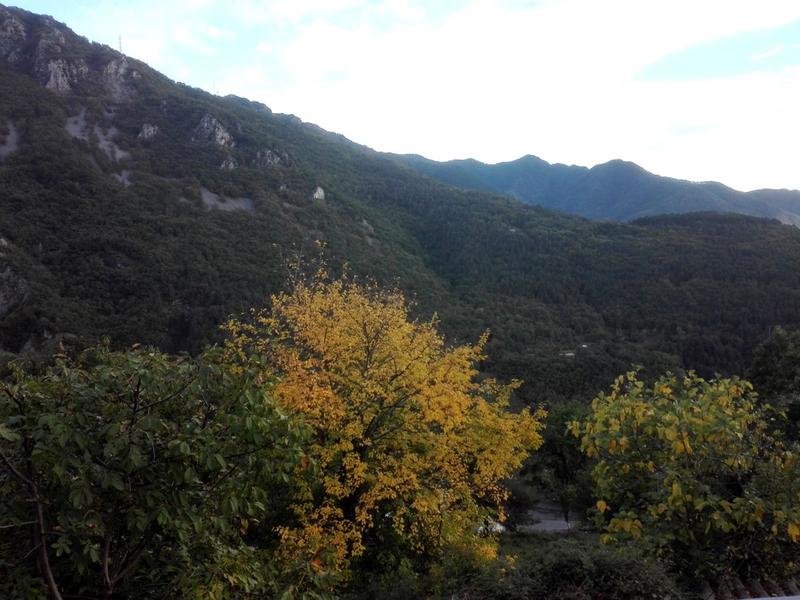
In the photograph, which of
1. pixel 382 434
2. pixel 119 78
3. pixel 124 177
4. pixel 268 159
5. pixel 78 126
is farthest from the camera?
pixel 268 159

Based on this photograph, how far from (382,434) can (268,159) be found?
111 meters

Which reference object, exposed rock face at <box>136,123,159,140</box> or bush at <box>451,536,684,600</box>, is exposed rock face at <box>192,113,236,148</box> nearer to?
exposed rock face at <box>136,123,159,140</box>

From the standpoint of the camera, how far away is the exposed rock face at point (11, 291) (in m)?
50.3

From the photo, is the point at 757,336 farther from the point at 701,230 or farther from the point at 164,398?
→ the point at 164,398

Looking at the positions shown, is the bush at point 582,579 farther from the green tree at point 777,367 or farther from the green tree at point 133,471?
the green tree at point 777,367

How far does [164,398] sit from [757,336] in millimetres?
74411

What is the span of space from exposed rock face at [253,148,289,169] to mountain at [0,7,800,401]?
752mm

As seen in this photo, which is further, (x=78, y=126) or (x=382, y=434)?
(x=78, y=126)

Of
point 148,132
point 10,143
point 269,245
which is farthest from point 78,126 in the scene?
point 269,245

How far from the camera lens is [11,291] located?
51.9 meters

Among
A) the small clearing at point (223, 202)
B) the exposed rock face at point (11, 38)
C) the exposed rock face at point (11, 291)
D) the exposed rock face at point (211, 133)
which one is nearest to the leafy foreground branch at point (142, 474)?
the exposed rock face at point (11, 291)

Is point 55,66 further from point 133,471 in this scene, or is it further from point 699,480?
point 699,480

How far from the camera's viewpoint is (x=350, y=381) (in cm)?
1087

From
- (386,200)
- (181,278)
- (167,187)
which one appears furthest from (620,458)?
(386,200)
